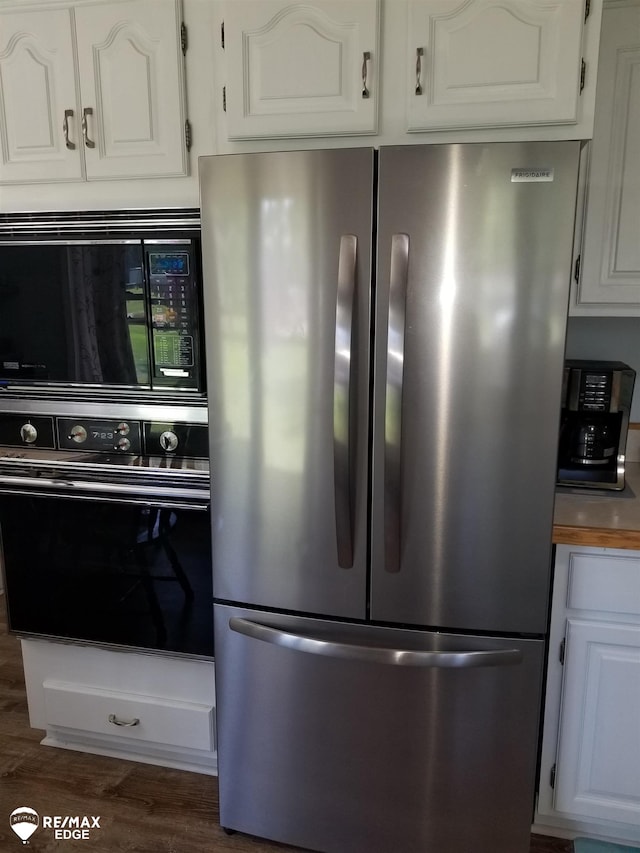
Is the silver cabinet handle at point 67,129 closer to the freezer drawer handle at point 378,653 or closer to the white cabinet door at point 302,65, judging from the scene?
the white cabinet door at point 302,65

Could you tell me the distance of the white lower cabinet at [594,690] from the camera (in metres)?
1.60

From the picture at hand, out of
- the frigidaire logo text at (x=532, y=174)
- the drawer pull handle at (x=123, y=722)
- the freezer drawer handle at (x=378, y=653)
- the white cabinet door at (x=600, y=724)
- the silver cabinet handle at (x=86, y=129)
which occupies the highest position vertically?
the silver cabinet handle at (x=86, y=129)

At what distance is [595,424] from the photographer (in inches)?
74.6

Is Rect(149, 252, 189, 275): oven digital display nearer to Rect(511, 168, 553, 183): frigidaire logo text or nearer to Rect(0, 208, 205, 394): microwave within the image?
Rect(0, 208, 205, 394): microwave

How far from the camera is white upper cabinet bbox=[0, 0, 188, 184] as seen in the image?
1685mm

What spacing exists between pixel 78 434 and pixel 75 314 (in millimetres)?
351

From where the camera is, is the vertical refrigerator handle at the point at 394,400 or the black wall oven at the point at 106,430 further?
the black wall oven at the point at 106,430

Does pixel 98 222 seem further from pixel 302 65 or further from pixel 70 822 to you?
pixel 70 822

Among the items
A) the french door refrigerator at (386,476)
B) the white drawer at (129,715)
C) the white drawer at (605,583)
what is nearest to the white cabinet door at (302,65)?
the french door refrigerator at (386,476)

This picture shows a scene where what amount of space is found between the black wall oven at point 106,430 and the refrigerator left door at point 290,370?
0.66ft

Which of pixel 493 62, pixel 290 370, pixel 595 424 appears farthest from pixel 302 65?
pixel 595 424

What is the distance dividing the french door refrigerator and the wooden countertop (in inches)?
4.5

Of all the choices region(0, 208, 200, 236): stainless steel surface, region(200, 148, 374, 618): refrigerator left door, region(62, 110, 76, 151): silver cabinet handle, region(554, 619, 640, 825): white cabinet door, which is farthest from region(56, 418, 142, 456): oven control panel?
region(554, 619, 640, 825): white cabinet door

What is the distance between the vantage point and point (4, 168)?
Answer: 1850 mm
